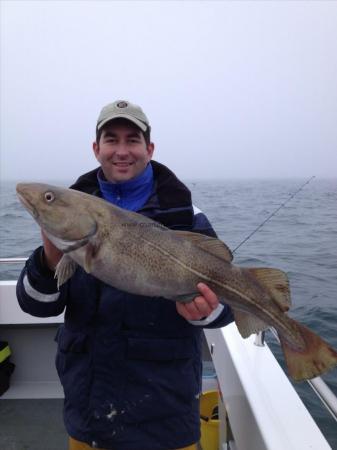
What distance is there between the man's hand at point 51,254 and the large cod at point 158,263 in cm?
11

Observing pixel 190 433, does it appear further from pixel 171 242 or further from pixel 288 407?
pixel 171 242

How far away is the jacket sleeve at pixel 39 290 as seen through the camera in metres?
2.35

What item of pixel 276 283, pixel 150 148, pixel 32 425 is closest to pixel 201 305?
pixel 276 283

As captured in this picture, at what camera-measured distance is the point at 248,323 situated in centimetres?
239

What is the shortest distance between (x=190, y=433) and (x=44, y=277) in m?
1.21

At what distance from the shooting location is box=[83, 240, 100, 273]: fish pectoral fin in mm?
2110

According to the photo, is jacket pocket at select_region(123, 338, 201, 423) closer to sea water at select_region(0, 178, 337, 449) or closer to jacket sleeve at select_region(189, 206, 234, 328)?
jacket sleeve at select_region(189, 206, 234, 328)

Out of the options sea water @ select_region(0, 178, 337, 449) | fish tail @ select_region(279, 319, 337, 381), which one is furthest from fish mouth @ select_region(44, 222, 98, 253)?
sea water @ select_region(0, 178, 337, 449)

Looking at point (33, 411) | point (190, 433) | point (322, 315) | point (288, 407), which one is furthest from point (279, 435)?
point (322, 315)

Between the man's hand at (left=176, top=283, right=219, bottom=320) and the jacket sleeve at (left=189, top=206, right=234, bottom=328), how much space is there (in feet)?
0.28

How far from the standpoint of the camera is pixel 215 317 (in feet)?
7.76

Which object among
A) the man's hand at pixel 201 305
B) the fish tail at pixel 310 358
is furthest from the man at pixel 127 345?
the fish tail at pixel 310 358

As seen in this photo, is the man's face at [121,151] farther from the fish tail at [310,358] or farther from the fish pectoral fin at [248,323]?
the fish tail at [310,358]

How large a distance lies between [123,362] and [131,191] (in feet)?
3.27
